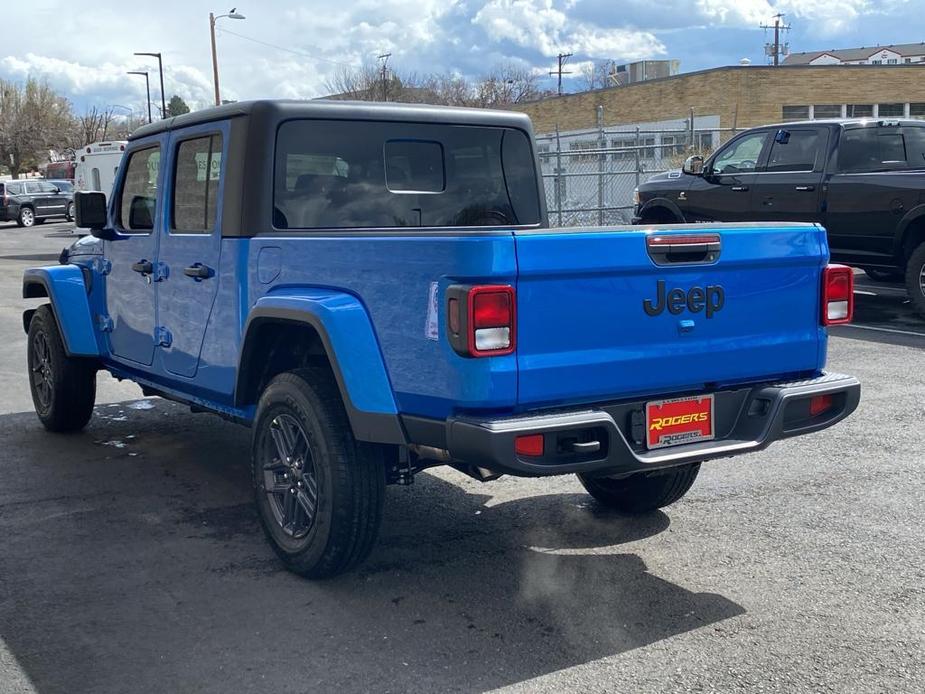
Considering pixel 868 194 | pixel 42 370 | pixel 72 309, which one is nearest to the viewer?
pixel 72 309

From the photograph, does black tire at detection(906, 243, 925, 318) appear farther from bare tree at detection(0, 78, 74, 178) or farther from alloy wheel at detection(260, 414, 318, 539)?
bare tree at detection(0, 78, 74, 178)

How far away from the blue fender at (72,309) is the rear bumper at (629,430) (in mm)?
3592

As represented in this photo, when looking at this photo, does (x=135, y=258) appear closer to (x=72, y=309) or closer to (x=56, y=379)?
(x=72, y=309)

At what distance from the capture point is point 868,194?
1126 cm

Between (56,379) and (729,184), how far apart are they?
8539mm

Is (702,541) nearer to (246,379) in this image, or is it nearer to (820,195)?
(246,379)

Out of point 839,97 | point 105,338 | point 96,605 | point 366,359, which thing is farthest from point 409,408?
point 839,97

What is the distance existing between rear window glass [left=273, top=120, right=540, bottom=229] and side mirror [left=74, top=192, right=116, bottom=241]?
1823mm

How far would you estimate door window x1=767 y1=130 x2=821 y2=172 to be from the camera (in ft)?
39.3

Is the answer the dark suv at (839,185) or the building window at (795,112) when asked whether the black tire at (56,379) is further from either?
the building window at (795,112)

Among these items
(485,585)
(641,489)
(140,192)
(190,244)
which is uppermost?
(140,192)

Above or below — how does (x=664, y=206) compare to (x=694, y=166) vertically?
below

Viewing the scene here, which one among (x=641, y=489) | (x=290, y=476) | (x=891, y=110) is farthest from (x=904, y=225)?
(x=891, y=110)

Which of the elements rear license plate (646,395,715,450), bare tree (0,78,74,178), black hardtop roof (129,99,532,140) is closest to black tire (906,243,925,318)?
black hardtop roof (129,99,532,140)
